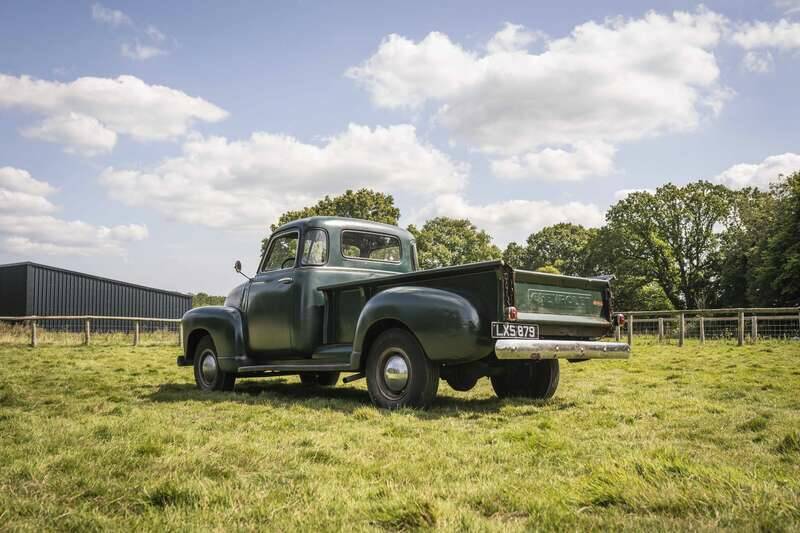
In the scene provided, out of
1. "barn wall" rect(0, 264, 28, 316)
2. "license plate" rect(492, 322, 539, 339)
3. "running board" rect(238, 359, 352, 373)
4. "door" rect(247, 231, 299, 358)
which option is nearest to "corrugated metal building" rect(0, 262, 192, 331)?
"barn wall" rect(0, 264, 28, 316)

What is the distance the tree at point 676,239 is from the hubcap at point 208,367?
1562 inches

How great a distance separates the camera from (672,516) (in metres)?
2.76

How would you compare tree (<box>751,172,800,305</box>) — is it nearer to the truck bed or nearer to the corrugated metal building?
the truck bed

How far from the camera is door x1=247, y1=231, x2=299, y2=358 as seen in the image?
7.78 metres

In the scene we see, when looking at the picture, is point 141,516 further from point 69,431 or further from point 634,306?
point 634,306

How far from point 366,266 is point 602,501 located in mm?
5519

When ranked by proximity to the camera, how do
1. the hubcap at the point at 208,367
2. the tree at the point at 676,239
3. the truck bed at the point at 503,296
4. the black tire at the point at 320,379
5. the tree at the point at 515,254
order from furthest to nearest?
the tree at the point at 515,254
the tree at the point at 676,239
the black tire at the point at 320,379
the hubcap at the point at 208,367
the truck bed at the point at 503,296

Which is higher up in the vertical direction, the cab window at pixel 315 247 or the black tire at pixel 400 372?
the cab window at pixel 315 247

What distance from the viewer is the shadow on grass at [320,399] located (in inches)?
259

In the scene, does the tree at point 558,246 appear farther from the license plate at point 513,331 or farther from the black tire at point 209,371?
the license plate at point 513,331

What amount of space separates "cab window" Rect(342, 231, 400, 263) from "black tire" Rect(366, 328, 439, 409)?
1.83m

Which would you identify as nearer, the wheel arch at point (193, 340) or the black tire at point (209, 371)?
the black tire at point (209, 371)

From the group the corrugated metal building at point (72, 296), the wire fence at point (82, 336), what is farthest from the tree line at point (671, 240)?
the wire fence at point (82, 336)

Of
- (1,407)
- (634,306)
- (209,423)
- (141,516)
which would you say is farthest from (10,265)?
(634,306)
